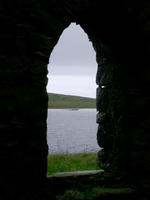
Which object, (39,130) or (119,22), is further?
(119,22)

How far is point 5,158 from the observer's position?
255 cm

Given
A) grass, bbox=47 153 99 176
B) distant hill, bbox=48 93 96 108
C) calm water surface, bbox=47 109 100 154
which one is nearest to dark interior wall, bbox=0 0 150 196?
grass, bbox=47 153 99 176

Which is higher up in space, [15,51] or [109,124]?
[15,51]

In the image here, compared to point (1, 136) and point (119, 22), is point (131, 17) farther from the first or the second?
point (1, 136)

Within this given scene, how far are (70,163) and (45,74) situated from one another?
11.5 feet

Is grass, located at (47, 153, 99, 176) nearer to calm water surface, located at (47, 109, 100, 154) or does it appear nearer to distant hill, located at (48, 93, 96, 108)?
calm water surface, located at (47, 109, 100, 154)

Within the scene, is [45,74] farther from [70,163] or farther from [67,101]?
[67,101]

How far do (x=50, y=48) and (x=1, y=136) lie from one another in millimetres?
924

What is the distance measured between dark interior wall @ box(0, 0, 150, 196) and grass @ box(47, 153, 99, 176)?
1.53 m

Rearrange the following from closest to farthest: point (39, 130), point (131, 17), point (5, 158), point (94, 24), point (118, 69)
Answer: point (5, 158) → point (39, 130) → point (131, 17) → point (94, 24) → point (118, 69)

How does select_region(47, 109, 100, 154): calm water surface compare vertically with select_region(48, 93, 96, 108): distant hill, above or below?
below

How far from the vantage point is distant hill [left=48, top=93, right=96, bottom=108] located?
8381cm

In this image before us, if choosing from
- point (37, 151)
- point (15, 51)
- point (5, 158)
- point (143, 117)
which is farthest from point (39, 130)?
point (143, 117)

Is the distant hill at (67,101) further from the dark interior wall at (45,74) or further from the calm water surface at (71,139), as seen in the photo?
the dark interior wall at (45,74)
